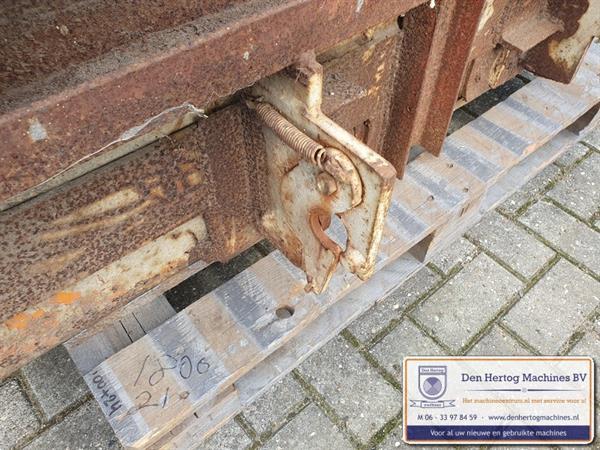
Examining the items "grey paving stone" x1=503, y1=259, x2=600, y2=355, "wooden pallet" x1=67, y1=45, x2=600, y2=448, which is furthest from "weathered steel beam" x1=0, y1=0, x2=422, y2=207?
"grey paving stone" x1=503, y1=259, x2=600, y2=355

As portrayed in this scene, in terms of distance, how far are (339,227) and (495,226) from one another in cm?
116

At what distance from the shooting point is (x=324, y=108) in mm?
1456

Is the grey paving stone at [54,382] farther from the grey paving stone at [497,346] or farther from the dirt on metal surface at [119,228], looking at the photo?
the grey paving stone at [497,346]

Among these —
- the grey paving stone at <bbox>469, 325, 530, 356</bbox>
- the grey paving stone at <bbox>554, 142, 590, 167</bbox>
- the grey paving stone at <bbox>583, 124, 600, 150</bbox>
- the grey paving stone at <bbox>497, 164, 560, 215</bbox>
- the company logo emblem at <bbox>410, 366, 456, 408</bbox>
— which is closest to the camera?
the company logo emblem at <bbox>410, 366, 456, 408</bbox>


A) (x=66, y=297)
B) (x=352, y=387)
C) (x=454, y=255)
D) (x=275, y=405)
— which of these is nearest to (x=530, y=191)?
(x=454, y=255)

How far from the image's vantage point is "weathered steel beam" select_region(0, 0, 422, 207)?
2.54 ft

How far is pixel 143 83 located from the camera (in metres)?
0.85

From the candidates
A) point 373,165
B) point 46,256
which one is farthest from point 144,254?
point 373,165

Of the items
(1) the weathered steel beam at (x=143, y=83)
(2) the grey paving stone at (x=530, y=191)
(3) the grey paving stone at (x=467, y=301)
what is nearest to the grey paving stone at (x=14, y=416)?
(1) the weathered steel beam at (x=143, y=83)

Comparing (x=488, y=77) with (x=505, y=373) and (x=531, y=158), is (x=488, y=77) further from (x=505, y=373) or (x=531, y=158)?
(x=505, y=373)

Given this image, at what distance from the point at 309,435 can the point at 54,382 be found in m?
1.07

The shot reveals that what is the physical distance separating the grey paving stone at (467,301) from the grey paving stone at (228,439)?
937 millimetres

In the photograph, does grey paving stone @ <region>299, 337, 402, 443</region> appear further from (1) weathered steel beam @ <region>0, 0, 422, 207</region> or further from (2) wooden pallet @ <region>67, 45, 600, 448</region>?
(1) weathered steel beam @ <region>0, 0, 422, 207</region>

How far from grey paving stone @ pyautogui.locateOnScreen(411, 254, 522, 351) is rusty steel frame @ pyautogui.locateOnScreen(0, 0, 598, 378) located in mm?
735
